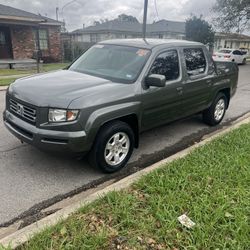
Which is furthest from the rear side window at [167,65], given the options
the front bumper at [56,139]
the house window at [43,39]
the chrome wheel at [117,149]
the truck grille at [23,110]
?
the house window at [43,39]

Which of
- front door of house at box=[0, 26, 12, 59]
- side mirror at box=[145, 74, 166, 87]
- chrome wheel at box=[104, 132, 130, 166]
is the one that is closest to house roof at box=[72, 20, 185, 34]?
front door of house at box=[0, 26, 12, 59]

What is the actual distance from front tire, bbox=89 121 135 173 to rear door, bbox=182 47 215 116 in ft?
4.93

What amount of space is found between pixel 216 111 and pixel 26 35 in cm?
1737

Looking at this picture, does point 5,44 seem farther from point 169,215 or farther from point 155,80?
point 169,215

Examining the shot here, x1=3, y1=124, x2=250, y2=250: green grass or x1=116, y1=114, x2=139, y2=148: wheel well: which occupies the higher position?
x1=116, y1=114, x2=139, y2=148: wheel well

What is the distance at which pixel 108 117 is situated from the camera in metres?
3.73

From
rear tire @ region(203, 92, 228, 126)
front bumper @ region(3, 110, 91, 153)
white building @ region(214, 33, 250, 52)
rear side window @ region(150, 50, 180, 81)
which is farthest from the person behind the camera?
white building @ region(214, 33, 250, 52)

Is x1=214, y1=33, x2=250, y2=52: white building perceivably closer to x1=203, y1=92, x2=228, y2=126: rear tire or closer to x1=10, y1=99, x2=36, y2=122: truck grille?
x1=203, y1=92, x2=228, y2=126: rear tire

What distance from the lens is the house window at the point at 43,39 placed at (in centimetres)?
2167

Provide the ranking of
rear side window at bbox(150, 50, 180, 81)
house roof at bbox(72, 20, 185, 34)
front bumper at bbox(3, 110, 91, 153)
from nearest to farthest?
front bumper at bbox(3, 110, 91, 153), rear side window at bbox(150, 50, 180, 81), house roof at bbox(72, 20, 185, 34)

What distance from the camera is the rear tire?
6.18 metres

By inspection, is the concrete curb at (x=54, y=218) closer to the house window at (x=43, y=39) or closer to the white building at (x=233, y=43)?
the house window at (x=43, y=39)

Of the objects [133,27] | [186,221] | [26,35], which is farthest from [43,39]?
[133,27]

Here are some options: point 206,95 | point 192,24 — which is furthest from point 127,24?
A: point 206,95
